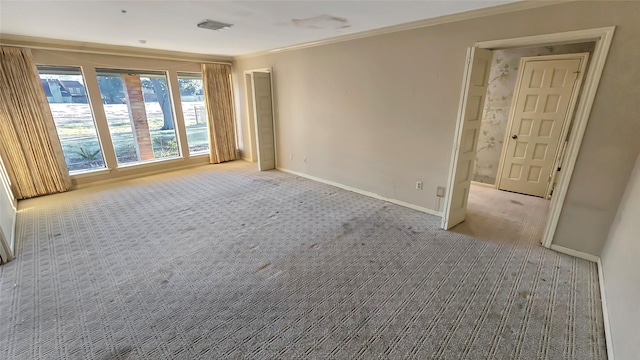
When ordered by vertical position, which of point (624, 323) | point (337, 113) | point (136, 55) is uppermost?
point (136, 55)

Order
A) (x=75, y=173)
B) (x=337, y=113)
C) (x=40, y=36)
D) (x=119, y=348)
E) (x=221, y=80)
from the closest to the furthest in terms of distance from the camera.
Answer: (x=119, y=348) < (x=40, y=36) < (x=337, y=113) < (x=75, y=173) < (x=221, y=80)

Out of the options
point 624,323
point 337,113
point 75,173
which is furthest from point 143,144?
point 624,323

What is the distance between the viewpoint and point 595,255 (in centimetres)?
250

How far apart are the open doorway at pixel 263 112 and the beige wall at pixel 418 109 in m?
0.19

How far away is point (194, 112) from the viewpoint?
19.8 ft

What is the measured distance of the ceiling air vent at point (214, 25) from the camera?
3.08 m

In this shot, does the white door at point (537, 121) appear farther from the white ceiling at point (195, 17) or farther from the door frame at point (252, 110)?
the door frame at point (252, 110)

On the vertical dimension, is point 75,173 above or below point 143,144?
below

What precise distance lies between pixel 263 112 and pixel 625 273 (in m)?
5.27

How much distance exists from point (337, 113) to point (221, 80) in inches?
128

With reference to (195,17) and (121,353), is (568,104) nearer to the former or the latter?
(195,17)

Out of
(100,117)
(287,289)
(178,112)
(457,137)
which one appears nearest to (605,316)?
(457,137)

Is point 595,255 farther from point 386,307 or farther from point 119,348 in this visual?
point 119,348

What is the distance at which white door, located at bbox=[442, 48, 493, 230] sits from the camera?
2697 mm
